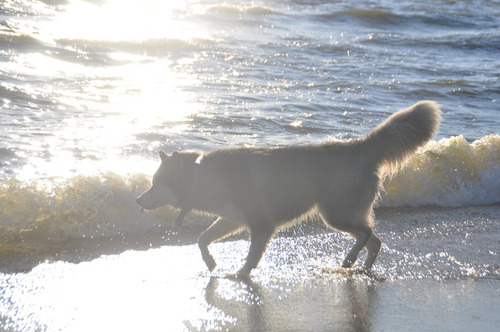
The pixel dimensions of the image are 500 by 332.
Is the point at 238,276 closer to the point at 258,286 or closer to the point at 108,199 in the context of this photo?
the point at 258,286

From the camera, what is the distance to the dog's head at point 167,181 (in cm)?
578

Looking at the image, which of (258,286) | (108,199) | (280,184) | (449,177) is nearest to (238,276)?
(258,286)

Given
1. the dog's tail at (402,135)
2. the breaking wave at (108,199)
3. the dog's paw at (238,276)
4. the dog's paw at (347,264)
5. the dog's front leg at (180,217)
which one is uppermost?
the dog's tail at (402,135)

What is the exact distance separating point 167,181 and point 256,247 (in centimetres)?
96

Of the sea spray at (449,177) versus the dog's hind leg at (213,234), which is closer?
the dog's hind leg at (213,234)

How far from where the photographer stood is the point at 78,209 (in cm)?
705

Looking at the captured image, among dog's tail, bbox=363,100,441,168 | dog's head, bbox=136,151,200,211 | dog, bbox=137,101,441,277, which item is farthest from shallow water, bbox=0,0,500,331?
dog's tail, bbox=363,100,441,168

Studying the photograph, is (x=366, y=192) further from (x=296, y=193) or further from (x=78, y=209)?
(x=78, y=209)

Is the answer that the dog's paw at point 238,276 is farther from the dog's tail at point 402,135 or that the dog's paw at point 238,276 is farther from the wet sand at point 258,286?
the dog's tail at point 402,135

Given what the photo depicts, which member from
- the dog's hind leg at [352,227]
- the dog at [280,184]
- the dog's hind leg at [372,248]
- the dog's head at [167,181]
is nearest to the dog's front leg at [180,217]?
the dog at [280,184]

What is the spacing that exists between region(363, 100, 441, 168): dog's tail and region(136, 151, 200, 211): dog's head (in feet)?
5.41

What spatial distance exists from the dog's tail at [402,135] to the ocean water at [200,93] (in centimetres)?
261

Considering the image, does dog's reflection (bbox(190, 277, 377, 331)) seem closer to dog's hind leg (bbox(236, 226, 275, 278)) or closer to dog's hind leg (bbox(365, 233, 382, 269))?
dog's hind leg (bbox(236, 226, 275, 278))

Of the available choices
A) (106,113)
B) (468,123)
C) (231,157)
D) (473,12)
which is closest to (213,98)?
(106,113)
